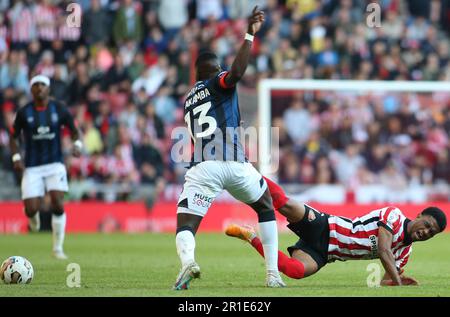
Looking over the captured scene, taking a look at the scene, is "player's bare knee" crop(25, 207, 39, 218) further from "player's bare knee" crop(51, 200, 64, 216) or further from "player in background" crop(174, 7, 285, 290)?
"player in background" crop(174, 7, 285, 290)

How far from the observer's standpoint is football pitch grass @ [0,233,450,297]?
10367 millimetres

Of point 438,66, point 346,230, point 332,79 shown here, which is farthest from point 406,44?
point 346,230

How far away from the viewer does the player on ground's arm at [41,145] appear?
1631 centimetres

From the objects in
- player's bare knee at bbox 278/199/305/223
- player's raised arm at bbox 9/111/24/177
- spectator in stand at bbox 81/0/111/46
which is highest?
spectator in stand at bbox 81/0/111/46

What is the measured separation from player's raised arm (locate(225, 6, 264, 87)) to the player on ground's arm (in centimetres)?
634

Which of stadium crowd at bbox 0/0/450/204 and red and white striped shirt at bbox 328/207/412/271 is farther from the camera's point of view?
stadium crowd at bbox 0/0/450/204

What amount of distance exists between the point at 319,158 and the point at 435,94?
12.0 feet

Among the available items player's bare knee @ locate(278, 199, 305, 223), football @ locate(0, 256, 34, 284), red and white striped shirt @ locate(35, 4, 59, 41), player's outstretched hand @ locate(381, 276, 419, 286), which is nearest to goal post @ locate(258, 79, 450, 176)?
red and white striped shirt @ locate(35, 4, 59, 41)

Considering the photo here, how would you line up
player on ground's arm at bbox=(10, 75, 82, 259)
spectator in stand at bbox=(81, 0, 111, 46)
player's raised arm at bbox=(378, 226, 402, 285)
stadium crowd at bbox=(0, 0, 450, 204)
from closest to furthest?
1. player's raised arm at bbox=(378, 226, 402, 285)
2. player on ground's arm at bbox=(10, 75, 82, 259)
3. stadium crowd at bbox=(0, 0, 450, 204)
4. spectator in stand at bbox=(81, 0, 111, 46)

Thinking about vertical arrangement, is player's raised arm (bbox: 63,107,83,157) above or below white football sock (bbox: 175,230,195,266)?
above

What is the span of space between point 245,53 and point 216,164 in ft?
4.11

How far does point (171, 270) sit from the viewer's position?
13.8 metres

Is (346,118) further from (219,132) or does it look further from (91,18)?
(219,132)

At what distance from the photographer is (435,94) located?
2603 cm
